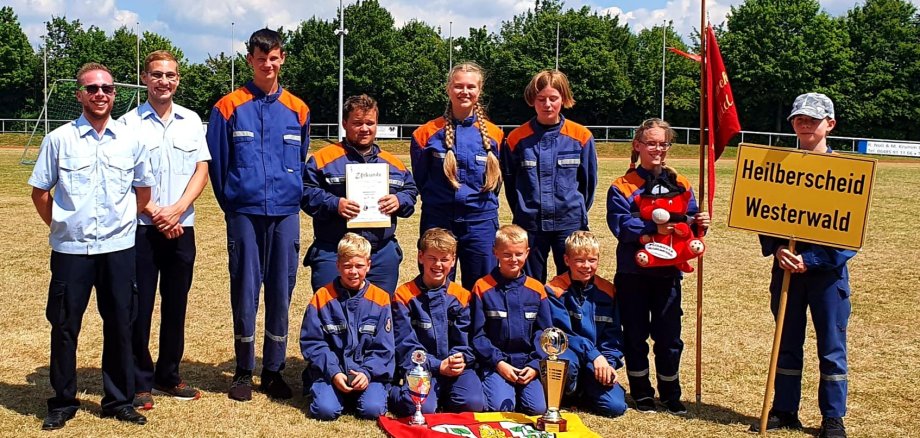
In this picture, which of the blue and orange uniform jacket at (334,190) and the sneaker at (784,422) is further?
the blue and orange uniform jacket at (334,190)

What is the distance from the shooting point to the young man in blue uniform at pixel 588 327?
5.30m

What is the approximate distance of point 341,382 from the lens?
5.11 meters

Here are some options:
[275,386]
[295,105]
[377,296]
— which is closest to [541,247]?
[377,296]

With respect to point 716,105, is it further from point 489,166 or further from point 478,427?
point 478,427

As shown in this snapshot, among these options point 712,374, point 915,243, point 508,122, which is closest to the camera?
point 712,374

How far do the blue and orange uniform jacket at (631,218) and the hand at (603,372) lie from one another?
0.58 meters

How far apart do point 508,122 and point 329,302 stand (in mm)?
50133

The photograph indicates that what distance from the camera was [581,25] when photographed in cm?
5934

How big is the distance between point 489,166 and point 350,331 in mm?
1337

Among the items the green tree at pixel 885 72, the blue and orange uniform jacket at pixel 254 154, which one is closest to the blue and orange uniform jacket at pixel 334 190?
the blue and orange uniform jacket at pixel 254 154

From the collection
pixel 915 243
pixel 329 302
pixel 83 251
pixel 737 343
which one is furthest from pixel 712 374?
pixel 915 243

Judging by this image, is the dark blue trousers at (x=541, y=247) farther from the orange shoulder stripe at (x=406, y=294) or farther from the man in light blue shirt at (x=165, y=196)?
the man in light blue shirt at (x=165, y=196)

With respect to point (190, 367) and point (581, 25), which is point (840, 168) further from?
point (581, 25)

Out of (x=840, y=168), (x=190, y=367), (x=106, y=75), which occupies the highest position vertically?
(x=106, y=75)
